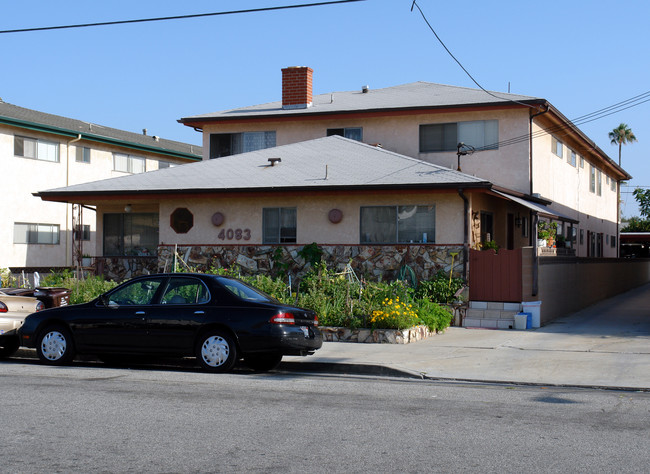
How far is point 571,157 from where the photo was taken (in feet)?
104

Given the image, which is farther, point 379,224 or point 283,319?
point 379,224

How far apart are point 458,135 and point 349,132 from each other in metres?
4.06

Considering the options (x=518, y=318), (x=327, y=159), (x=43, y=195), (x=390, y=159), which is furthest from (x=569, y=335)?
(x=43, y=195)

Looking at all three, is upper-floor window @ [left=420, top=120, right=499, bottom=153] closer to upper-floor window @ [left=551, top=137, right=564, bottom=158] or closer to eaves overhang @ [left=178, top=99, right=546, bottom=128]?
eaves overhang @ [left=178, top=99, right=546, bottom=128]

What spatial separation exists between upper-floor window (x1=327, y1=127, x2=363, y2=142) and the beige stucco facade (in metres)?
11.0

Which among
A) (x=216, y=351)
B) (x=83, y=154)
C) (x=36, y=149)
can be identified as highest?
(x=83, y=154)

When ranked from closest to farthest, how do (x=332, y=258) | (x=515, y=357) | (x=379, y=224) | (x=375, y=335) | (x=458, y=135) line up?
(x=515, y=357)
(x=375, y=335)
(x=379, y=224)
(x=332, y=258)
(x=458, y=135)

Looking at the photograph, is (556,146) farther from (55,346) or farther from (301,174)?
(55,346)

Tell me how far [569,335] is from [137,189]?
12.7m

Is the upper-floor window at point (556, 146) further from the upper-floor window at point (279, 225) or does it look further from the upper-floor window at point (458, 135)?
the upper-floor window at point (279, 225)

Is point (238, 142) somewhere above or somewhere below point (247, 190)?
above

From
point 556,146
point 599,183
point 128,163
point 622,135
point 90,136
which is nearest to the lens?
point 556,146

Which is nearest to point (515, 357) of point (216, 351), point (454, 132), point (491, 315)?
point (216, 351)

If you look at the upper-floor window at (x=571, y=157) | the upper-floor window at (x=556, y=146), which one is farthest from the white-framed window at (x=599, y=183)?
the upper-floor window at (x=556, y=146)
